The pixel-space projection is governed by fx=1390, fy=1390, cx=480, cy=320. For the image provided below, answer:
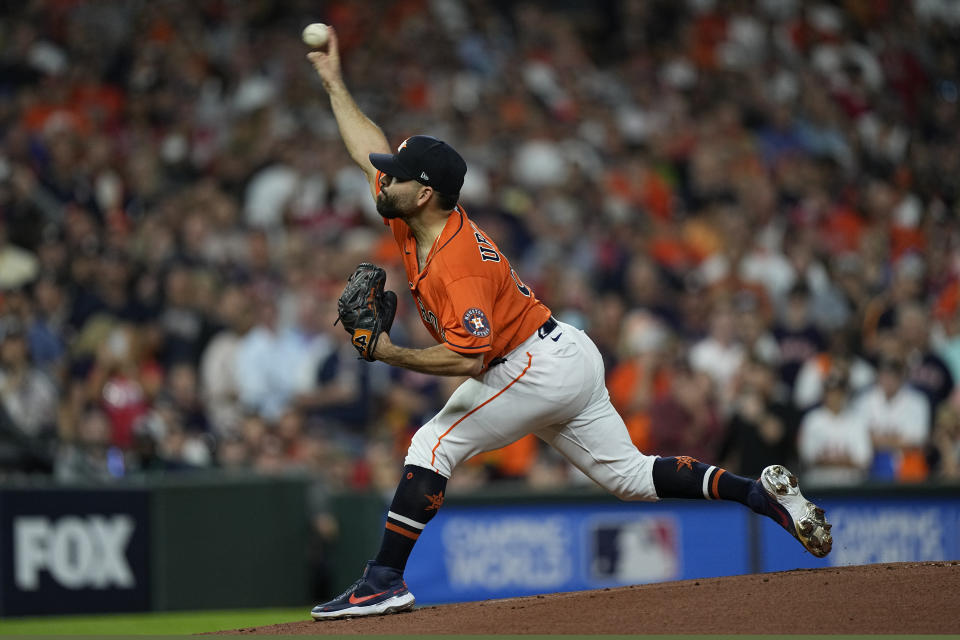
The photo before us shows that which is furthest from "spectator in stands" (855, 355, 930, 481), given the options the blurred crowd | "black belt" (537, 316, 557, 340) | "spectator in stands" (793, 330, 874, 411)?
"black belt" (537, 316, 557, 340)

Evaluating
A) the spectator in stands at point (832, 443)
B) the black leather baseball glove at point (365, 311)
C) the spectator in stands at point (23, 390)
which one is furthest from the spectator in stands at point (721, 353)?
the black leather baseball glove at point (365, 311)

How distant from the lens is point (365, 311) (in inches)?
232

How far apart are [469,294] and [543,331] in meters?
0.54

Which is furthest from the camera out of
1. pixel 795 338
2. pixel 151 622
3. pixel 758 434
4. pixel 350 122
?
pixel 795 338

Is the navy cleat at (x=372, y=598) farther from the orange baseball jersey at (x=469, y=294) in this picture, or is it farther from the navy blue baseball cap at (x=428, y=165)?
the navy blue baseball cap at (x=428, y=165)

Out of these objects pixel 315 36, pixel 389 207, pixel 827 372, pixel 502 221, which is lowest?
pixel 827 372

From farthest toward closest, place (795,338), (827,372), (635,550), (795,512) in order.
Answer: (795,338)
(827,372)
(635,550)
(795,512)

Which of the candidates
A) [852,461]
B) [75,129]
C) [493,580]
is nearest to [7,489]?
[493,580]

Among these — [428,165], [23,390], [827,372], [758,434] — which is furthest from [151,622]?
[827,372]

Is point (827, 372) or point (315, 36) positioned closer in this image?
point (315, 36)

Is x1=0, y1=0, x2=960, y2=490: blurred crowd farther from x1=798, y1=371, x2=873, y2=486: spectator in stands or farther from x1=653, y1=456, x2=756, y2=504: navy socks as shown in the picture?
x1=653, y1=456, x2=756, y2=504: navy socks

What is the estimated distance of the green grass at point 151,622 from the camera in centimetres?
891

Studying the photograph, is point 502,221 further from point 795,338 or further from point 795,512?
point 795,512

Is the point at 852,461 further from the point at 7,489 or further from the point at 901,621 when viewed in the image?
the point at 7,489
